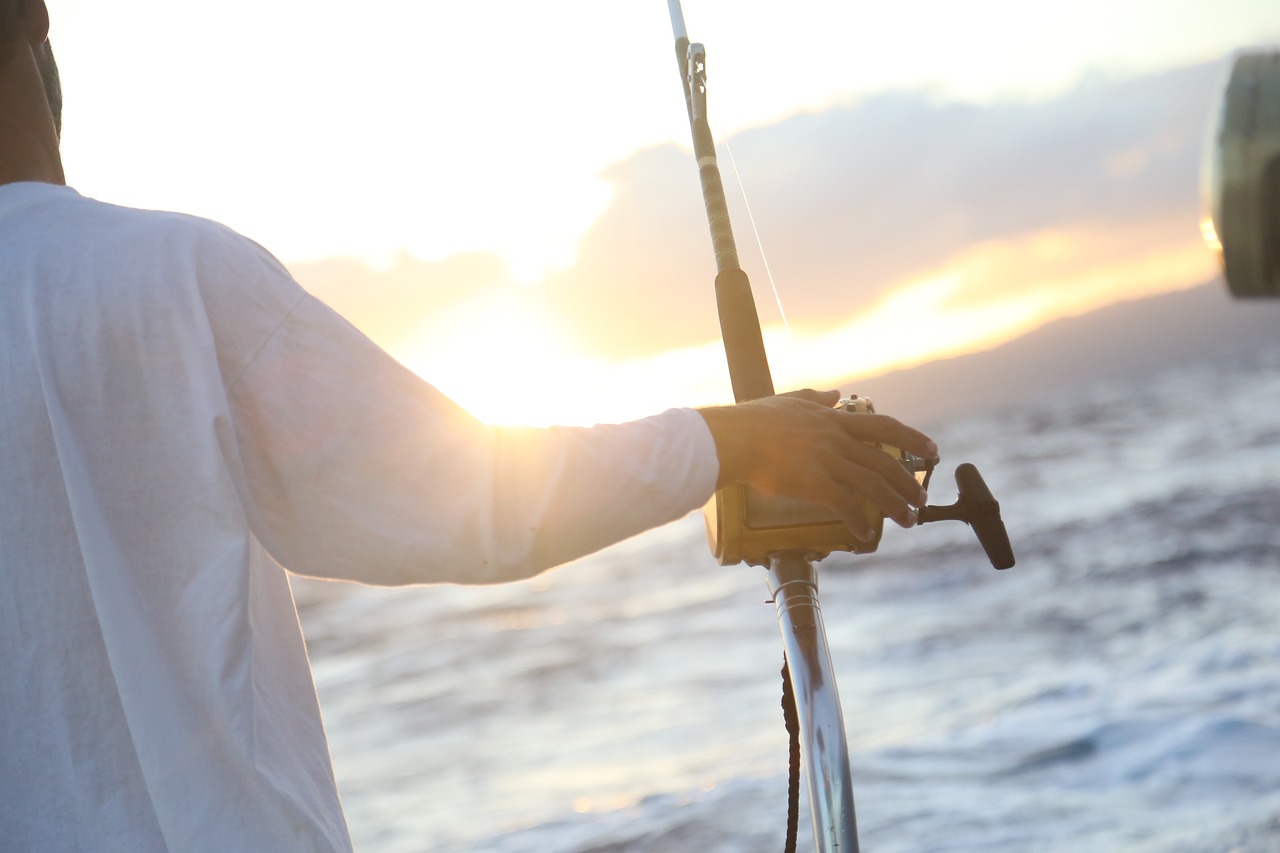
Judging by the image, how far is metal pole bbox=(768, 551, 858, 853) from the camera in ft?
3.29

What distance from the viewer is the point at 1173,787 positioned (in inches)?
165

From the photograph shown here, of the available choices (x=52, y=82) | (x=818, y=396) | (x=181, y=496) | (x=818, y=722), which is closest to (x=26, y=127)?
(x=52, y=82)

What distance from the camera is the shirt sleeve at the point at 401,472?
923 mm

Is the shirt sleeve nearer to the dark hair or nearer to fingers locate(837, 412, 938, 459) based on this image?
fingers locate(837, 412, 938, 459)

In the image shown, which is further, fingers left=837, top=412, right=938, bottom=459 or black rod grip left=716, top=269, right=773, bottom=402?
black rod grip left=716, top=269, right=773, bottom=402

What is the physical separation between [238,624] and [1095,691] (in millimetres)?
5536

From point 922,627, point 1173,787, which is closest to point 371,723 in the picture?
point 922,627

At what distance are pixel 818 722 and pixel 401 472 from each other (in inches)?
16.3

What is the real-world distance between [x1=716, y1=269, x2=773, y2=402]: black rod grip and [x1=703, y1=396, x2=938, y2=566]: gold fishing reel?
28 cm

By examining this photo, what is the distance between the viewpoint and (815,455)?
40.2 inches

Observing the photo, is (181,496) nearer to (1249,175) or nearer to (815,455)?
(815,455)

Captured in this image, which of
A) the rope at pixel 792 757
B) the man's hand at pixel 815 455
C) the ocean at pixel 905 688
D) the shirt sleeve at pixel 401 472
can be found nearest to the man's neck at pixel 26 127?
the shirt sleeve at pixel 401 472

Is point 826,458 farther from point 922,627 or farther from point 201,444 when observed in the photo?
point 922,627

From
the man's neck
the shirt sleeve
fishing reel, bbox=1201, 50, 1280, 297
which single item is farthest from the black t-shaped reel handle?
the man's neck
